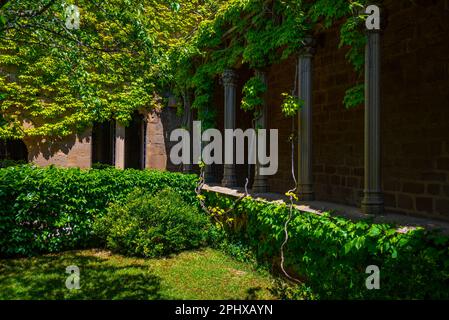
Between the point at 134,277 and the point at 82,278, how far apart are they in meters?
0.72

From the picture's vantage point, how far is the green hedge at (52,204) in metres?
6.36

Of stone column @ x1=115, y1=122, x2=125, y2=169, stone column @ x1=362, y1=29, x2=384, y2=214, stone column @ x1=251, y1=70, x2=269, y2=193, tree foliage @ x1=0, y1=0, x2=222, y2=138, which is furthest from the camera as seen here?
stone column @ x1=115, y1=122, x2=125, y2=169

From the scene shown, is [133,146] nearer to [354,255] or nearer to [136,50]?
[136,50]

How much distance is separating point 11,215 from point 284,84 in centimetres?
683

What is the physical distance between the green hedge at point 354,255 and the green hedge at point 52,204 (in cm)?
319

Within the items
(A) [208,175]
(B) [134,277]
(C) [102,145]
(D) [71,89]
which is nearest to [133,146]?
(C) [102,145]

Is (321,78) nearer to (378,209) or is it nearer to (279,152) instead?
(279,152)

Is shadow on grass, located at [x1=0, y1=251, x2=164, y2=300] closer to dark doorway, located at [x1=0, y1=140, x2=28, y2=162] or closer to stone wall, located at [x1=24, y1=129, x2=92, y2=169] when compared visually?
stone wall, located at [x1=24, y1=129, x2=92, y2=169]

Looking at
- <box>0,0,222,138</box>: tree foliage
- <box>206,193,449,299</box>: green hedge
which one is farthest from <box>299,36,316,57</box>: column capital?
<box>0,0,222,138</box>: tree foliage

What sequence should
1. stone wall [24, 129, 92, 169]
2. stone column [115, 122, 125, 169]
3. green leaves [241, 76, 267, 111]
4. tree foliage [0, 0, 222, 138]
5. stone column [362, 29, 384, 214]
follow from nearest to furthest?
stone column [362, 29, 384, 214], green leaves [241, 76, 267, 111], tree foliage [0, 0, 222, 138], stone wall [24, 129, 92, 169], stone column [115, 122, 125, 169]

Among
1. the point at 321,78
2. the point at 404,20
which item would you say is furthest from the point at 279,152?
the point at 404,20

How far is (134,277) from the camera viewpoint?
209 inches

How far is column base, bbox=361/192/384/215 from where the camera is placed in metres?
4.59

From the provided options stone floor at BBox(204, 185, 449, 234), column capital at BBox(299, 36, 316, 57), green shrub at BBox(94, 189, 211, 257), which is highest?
column capital at BBox(299, 36, 316, 57)
